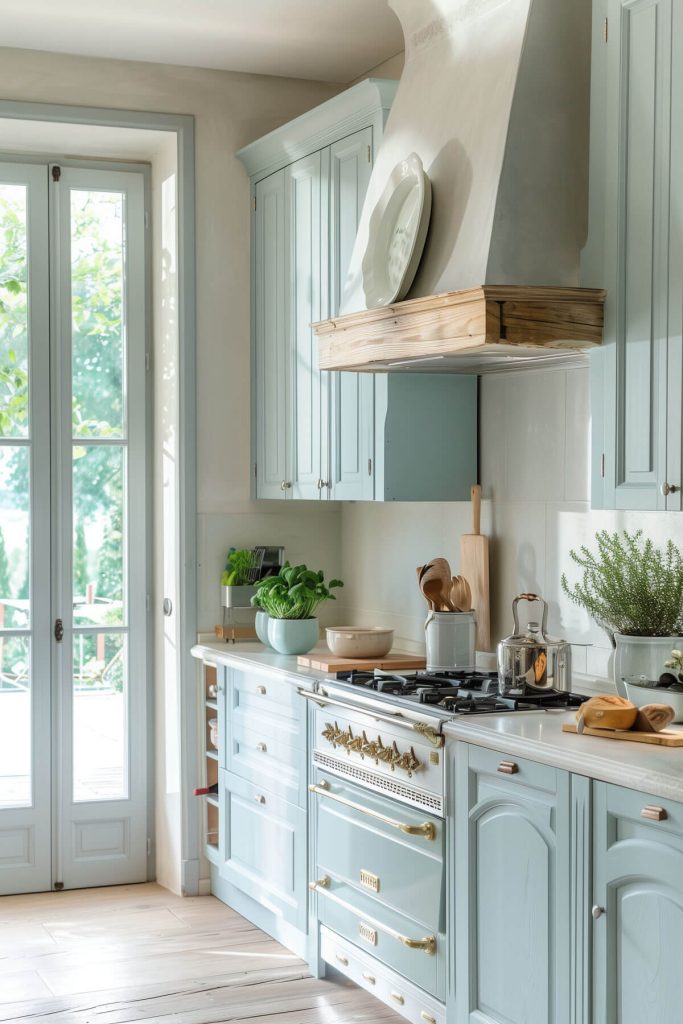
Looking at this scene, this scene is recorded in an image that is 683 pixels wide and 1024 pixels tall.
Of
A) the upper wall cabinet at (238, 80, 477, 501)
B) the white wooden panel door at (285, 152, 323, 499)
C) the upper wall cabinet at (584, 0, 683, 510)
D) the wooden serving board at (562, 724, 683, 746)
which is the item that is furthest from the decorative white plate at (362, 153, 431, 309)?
the wooden serving board at (562, 724, 683, 746)

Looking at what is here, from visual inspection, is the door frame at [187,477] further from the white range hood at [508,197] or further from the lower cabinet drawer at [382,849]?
the white range hood at [508,197]

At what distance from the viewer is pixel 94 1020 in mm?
3373

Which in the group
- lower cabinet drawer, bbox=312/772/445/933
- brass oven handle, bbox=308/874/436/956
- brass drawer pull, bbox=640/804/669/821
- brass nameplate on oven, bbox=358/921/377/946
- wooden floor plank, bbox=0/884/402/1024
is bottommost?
wooden floor plank, bbox=0/884/402/1024

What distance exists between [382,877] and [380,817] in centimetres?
15

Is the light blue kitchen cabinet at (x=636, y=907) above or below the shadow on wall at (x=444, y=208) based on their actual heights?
below

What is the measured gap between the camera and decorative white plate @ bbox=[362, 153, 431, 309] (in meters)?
3.20

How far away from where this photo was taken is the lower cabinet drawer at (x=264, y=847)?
369 centimetres

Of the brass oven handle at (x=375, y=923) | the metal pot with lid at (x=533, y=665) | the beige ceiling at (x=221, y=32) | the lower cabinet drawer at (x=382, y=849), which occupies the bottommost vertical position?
the brass oven handle at (x=375, y=923)

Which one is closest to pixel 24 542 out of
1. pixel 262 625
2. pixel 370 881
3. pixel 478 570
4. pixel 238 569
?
pixel 238 569

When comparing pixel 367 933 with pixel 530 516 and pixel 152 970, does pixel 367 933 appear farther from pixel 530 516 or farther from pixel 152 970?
pixel 530 516

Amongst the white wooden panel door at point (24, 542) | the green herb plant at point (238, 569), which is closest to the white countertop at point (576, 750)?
the green herb plant at point (238, 569)

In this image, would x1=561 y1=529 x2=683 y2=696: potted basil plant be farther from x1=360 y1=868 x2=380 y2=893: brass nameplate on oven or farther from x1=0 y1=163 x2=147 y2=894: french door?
x1=0 y1=163 x2=147 y2=894: french door

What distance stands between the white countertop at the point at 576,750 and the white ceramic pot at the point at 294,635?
3.73 feet

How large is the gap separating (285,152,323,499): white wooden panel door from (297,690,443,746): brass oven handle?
81 cm
